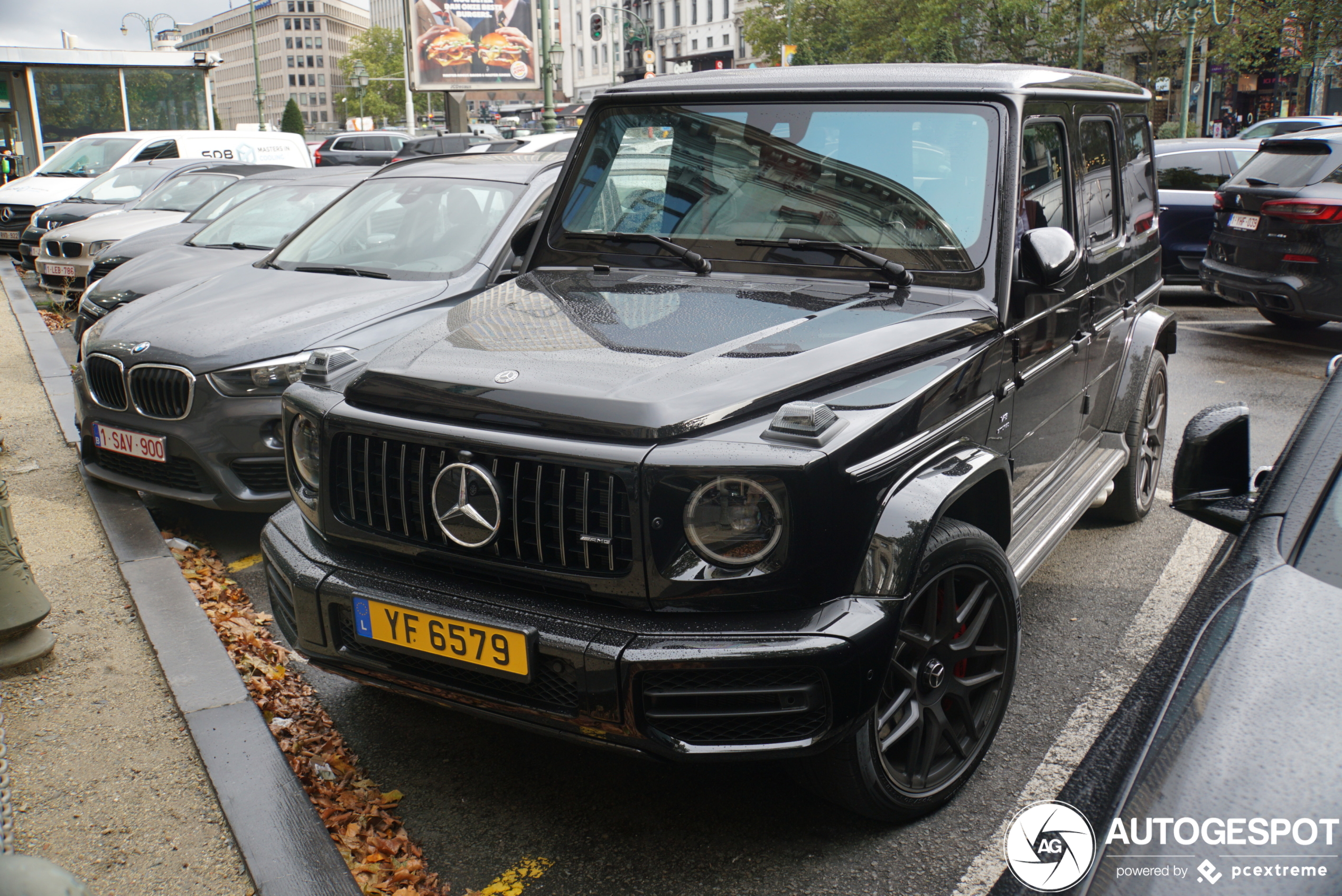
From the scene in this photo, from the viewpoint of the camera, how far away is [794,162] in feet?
11.9

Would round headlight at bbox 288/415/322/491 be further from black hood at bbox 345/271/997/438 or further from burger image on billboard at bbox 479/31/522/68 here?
burger image on billboard at bbox 479/31/522/68

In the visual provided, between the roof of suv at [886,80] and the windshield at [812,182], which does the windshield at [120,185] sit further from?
the windshield at [812,182]

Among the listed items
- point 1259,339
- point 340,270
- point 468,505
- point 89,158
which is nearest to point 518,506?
point 468,505

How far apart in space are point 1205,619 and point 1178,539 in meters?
3.84

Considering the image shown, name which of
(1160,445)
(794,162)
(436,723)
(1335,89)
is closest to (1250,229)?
(1160,445)

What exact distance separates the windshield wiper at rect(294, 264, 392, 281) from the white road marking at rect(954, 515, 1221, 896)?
4033 millimetres

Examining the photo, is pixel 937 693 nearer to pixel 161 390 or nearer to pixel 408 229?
pixel 161 390

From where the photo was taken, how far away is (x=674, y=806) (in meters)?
3.14

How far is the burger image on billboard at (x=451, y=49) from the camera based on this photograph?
39812mm

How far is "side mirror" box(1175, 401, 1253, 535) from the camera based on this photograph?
7.22 ft

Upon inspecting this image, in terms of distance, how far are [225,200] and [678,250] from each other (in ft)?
27.9

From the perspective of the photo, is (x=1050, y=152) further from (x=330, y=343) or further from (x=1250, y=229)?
(x=1250, y=229)

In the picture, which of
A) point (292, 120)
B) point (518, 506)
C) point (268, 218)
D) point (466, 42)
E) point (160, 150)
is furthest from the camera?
point (292, 120)

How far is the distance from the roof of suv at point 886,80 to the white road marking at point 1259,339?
731 cm
